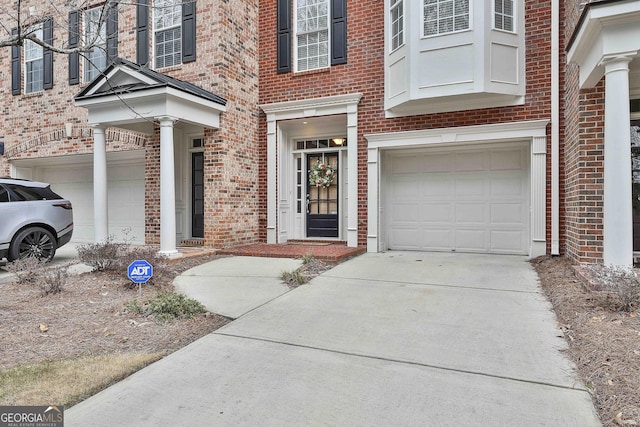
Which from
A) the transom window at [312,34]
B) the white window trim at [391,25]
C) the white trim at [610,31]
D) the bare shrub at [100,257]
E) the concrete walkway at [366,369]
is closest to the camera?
the concrete walkway at [366,369]

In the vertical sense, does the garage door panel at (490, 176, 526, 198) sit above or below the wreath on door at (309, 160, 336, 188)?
below

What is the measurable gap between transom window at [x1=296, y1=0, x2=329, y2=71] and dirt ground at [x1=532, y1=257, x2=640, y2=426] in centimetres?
655

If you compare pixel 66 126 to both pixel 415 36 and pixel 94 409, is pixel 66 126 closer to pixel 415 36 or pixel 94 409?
pixel 415 36

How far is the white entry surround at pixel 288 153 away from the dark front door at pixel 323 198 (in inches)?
12.5

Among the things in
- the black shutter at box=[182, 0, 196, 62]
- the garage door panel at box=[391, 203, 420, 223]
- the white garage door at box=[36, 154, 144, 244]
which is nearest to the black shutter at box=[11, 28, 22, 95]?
the white garage door at box=[36, 154, 144, 244]

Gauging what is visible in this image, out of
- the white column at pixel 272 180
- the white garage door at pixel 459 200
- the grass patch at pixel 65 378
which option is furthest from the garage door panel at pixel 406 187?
the grass patch at pixel 65 378

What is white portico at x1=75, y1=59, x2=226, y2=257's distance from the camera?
23.8ft

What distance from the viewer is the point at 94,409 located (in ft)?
7.59

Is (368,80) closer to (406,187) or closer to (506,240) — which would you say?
(406,187)

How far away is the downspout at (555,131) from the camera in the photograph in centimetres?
694

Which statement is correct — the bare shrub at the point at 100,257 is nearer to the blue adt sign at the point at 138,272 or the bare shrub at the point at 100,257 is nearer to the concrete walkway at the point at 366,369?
the blue adt sign at the point at 138,272

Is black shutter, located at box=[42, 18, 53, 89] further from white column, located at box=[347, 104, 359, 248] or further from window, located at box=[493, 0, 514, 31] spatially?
window, located at box=[493, 0, 514, 31]

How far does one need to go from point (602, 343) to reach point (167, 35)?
967cm

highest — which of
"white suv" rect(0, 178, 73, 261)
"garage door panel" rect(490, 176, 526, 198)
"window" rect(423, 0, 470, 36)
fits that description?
"window" rect(423, 0, 470, 36)
